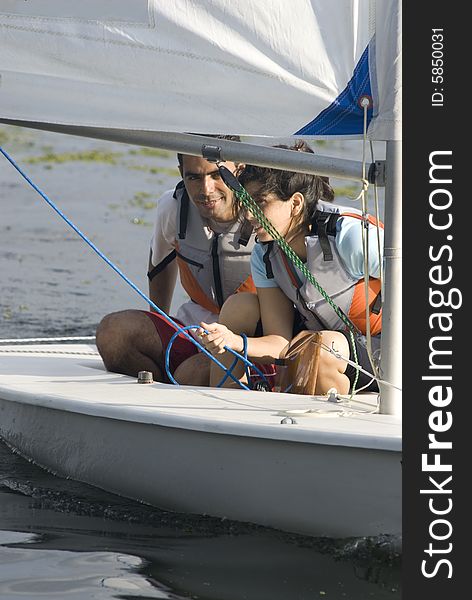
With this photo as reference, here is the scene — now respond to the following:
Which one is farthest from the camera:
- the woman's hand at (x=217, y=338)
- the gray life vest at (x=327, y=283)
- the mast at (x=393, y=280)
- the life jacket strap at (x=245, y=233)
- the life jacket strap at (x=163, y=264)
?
the life jacket strap at (x=163, y=264)

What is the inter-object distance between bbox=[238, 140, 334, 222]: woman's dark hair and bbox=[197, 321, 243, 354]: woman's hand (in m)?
0.42

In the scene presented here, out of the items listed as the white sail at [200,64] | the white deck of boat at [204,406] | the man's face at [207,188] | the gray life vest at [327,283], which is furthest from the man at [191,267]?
the white sail at [200,64]

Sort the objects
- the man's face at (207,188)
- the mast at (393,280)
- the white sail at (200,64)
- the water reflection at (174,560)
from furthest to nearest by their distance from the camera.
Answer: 1. the man's face at (207,188)
2. the white sail at (200,64)
3. the mast at (393,280)
4. the water reflection at (174,560)

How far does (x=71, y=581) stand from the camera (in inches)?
125

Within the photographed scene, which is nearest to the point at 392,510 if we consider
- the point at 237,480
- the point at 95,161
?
the point at 237,480

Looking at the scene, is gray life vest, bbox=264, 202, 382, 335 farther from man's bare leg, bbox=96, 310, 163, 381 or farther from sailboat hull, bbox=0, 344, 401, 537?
man's bare leg, bbox=96, 310, 163, 381

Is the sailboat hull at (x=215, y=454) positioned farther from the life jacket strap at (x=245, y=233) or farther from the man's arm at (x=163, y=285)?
the man's arm at (x=163, y=285)

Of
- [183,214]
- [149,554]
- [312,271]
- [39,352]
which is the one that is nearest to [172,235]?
[183,214]

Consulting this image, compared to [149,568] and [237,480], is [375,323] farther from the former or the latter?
[149,568]

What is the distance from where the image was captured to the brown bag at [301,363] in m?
3.64

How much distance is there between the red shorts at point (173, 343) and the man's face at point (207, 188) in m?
0.39

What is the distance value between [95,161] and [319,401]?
13004 mm

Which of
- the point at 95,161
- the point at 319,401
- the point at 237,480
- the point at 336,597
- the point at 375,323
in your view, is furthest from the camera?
the point at 95,161

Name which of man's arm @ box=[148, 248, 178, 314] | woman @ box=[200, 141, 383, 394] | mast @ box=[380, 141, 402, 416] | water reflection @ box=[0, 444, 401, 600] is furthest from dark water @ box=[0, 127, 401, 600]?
man's arm @ box=[148, 248, 178, 314]
